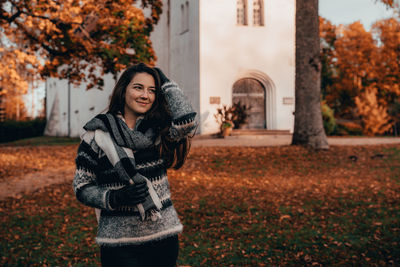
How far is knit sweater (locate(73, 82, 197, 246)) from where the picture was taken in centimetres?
220

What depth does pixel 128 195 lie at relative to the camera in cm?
211

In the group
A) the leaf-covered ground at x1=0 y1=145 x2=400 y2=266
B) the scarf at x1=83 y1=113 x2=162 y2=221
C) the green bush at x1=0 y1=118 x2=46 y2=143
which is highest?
the scarf at x1=83 y1=113 x2=162 y2=221

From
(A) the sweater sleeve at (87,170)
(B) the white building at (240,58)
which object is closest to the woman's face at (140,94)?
(A) the sweater sleeve at (87,170)

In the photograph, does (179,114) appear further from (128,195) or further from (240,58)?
(240,58)

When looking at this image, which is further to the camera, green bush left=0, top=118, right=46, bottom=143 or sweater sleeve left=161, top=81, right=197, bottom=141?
green bush left=0, top=118, right=46, bottom=143

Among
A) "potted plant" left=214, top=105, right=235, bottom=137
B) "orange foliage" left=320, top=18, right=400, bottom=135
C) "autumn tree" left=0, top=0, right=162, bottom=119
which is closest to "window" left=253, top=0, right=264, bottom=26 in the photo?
"potted plant" left=214, top=105, right=235, bottom=137

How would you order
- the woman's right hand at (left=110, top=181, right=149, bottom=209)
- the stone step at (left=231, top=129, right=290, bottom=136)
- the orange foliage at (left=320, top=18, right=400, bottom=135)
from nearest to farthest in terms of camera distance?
the woman's right hand at (left=110, top=181, right=149, bottom=209)
the stone step at (left=231, top=129, right=290, bottom=136)
the orange foliage at (left=320, top=18, right=400, bottom=135)

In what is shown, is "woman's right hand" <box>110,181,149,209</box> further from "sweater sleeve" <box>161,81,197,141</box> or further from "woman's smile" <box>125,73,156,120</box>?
"woman's smile" <box>125,73,156,120</box>

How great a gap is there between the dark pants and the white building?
61.1ft

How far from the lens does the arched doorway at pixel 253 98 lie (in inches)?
874

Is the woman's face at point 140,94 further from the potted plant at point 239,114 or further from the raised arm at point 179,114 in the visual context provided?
the potted plant at point 239,114

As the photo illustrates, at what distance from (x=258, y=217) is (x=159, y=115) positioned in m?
4.95

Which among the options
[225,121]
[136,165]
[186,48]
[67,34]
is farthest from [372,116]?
[136,165]

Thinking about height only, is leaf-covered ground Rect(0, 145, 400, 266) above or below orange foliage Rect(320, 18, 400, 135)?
below
